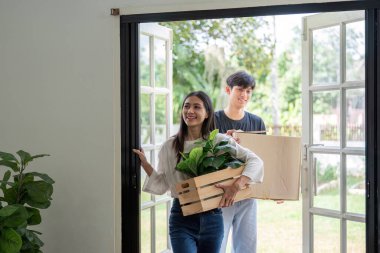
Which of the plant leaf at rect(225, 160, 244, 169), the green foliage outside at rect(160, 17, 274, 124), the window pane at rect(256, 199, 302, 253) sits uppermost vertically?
the green foliage outside at rect(160, 17, 274, 124)

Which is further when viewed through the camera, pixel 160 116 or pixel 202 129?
pixel 160 116

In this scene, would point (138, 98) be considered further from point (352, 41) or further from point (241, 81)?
point (352, 41)

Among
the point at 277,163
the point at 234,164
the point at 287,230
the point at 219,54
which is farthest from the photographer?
the point at 219,54

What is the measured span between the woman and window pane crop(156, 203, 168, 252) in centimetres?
63

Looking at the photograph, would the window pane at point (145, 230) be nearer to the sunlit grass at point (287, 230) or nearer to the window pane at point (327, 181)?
the sunlit grass at point (287, 230)

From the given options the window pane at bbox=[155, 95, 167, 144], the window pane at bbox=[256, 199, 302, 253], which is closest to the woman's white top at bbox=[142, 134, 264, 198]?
the window pane at bbox=[155, 95, 167, 144]

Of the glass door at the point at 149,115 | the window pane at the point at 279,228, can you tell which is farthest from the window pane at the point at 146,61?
the window pane at the point at 279,228

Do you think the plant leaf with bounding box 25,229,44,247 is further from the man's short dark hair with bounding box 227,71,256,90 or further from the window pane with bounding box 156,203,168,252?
the man's short dark hair with bounding box 227,71,256,90

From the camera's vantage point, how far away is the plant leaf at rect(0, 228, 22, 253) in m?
2.62

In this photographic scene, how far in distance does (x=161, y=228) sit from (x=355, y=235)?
149 centimetres

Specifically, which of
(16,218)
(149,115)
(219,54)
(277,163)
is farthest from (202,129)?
(219,54)

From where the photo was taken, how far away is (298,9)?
2885 mm

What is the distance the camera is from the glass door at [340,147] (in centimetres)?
324

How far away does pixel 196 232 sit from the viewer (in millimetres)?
3092
